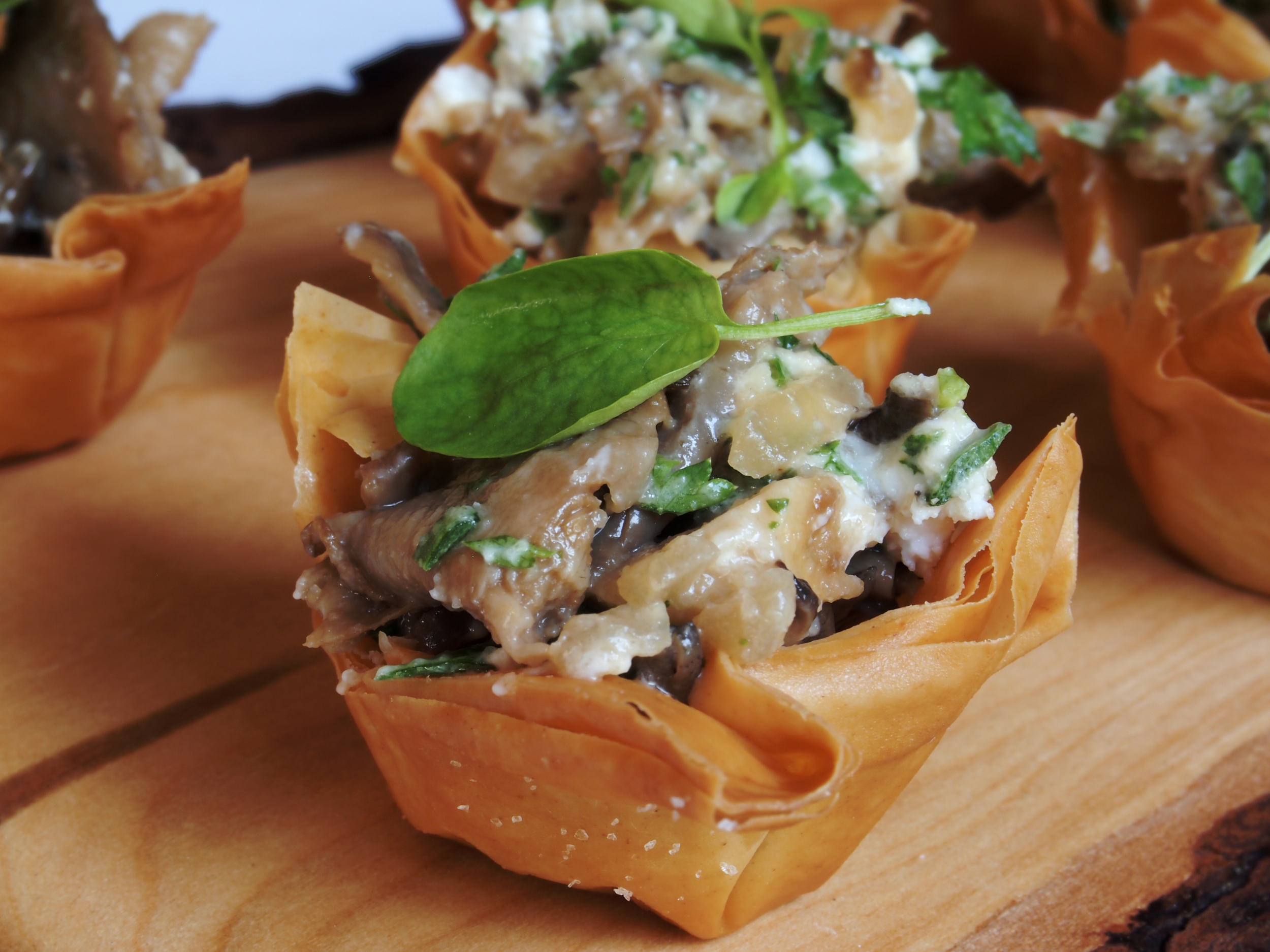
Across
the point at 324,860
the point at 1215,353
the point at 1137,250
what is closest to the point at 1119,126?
the point at 1137,250

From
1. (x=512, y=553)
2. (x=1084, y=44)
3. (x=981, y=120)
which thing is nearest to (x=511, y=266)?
(x=512, y=553)

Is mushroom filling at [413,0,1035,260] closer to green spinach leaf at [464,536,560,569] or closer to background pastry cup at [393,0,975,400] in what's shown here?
background pastry cup at [393,0,975,400]

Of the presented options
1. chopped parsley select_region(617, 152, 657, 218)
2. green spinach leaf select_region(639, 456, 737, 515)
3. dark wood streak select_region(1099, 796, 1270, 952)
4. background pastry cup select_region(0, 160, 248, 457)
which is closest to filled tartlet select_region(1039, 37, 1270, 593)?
dark wood streak select_region(1099, 796, 1270, 952)

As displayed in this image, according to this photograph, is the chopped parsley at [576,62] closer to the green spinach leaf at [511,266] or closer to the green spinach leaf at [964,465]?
the green spinach leaf at [511,266]

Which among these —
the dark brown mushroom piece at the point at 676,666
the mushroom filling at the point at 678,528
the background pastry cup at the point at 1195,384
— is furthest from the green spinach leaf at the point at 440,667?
the background pastry cup at the point at 1195,384

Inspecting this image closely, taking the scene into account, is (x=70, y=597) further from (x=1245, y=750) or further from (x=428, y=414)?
(x=1245, y=750)
